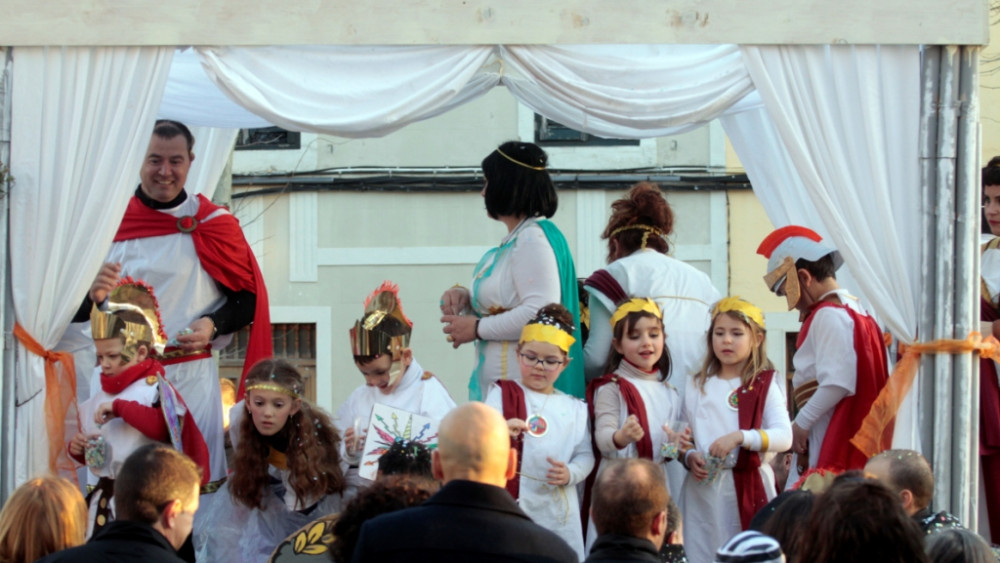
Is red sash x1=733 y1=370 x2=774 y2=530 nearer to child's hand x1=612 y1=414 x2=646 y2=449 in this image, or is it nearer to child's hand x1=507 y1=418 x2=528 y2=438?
child's hand x1=612 y1=414 x2=646 y2=449

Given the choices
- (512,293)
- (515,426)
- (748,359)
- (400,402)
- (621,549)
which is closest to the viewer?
(621,549)

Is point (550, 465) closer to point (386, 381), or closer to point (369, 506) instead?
point (386, 381)

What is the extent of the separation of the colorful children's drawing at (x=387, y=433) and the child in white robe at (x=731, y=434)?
109cm

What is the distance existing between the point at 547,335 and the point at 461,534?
7.13 feet

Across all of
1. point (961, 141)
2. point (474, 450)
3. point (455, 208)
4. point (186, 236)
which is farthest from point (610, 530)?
point (455, 208)

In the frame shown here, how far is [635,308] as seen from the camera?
18.3 ft

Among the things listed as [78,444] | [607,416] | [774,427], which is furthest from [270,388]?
[774,427]

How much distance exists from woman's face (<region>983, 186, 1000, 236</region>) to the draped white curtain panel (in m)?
0.93

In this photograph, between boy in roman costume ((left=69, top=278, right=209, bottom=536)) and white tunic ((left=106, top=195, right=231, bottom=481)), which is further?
white tunic ((left=106, top=195, right=231, bottom=481))

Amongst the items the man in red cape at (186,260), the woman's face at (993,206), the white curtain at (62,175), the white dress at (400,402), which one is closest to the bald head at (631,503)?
the white dress at (400,402)

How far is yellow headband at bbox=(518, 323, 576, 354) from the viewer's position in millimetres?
5352

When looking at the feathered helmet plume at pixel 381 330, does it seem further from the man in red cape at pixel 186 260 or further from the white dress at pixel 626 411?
the white dress at pixel 626 411

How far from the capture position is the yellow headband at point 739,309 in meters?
5.52

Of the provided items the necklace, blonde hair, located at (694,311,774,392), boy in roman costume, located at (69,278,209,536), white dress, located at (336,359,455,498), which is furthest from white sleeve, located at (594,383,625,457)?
boy in roman costume, located at (69,278,209,536)
